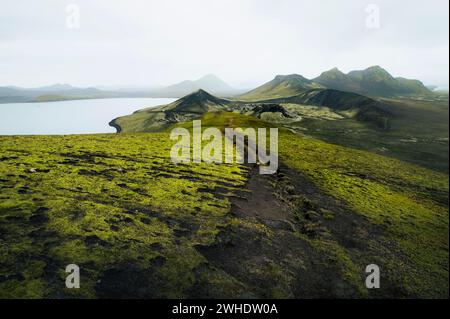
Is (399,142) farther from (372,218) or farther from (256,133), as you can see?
(372,218)

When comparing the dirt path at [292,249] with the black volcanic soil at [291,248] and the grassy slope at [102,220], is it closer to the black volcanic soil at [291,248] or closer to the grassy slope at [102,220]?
the black volcanic soil at [291,248]

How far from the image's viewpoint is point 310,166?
66062mm

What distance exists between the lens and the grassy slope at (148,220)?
21.8 metres

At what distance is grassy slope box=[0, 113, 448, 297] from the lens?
21.8m

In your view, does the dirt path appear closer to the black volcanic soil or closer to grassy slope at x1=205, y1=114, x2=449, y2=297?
the black volcanic soil

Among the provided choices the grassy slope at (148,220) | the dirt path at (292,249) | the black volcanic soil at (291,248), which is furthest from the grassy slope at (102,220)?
the dirt path at (292,249)

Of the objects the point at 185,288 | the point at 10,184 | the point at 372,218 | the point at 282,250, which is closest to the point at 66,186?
the point at 10,184

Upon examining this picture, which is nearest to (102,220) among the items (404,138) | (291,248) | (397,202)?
(291,248)

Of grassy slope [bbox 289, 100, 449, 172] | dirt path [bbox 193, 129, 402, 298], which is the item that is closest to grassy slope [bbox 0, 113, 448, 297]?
dirt path [bbox 193, 129, 402, 298]

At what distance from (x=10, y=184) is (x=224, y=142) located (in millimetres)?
56062

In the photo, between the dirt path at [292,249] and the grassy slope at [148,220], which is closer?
the grassy slope at [148,220]

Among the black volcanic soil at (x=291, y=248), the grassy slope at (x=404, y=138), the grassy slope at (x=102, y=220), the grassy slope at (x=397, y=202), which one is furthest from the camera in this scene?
the grassy slope at (x=404, y=138)

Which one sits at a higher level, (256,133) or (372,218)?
(256,133)

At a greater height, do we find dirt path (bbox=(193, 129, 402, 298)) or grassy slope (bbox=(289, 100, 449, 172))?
grassy slope (bbox=(289, 100, 449, 172))
